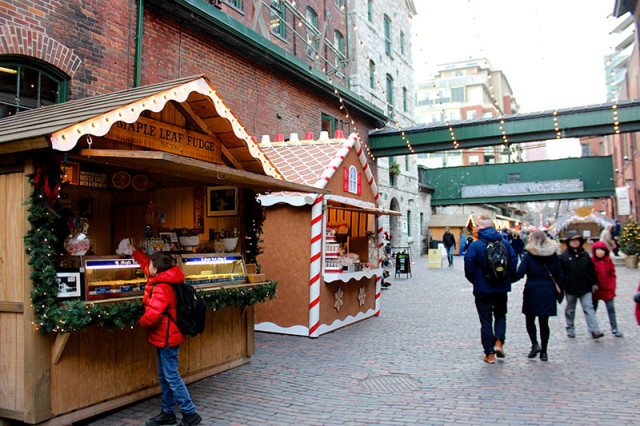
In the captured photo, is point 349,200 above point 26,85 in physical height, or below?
below

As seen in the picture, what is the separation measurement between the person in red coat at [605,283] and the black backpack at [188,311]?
6773 millimetres

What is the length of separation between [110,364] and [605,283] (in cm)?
766

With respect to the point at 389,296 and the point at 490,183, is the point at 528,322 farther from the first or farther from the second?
the point at 490,183

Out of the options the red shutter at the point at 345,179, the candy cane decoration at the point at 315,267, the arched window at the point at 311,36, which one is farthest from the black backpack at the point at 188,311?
the arched window at the point at 311,36

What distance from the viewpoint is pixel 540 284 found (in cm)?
687

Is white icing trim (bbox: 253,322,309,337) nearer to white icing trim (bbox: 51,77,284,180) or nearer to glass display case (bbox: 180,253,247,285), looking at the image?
glass display case (bbox: 180,253,247,285)

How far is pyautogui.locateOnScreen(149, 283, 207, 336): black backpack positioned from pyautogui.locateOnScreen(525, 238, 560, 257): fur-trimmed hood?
15.5 feet

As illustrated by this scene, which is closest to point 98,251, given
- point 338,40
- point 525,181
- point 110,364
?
point 110,364

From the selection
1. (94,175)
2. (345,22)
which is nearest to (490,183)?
(345,22)

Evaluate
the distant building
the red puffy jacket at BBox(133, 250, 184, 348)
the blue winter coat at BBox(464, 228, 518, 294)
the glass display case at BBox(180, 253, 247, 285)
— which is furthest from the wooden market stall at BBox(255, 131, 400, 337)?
the distant building

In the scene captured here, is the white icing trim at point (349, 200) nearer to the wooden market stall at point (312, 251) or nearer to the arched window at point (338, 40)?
the wooden market stall at point (312, 251)

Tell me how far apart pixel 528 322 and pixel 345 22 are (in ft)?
63.4

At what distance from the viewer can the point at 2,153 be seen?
173 inches

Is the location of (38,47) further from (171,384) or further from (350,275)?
(350,275)
